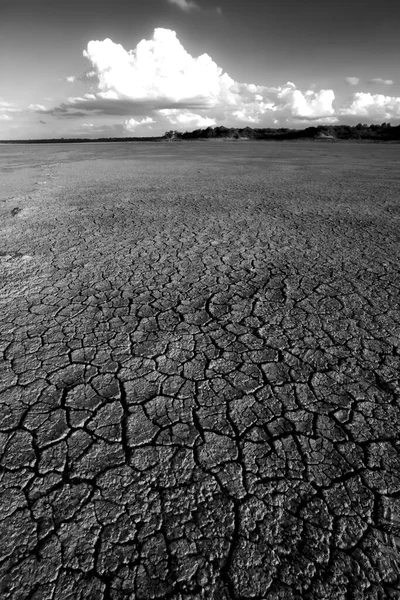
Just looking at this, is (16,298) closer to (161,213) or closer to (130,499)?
(130,499)

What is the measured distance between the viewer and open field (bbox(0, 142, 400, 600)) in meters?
1.38

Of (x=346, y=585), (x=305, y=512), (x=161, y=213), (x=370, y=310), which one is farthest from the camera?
(x=161, y=213)

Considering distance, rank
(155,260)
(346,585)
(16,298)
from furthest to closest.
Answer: (155,260) < (16,298) < (346,585)

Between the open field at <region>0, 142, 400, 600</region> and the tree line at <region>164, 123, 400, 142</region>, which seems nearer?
the open field at <region>0, 142, 400, 600</region>

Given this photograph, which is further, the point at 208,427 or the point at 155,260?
the point at 155,260

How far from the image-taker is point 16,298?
11.6 ft

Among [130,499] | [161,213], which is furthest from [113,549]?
[161,213]

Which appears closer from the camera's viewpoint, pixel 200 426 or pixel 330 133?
pixel 200 426

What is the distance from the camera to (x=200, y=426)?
2014 mm

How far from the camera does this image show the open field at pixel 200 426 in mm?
1379

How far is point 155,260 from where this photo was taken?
15.0 feet

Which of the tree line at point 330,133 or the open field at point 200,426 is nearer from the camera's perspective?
the open field at point 200,426

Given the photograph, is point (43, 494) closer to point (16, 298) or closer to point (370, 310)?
point (16, 298)

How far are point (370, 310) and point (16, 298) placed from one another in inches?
141
